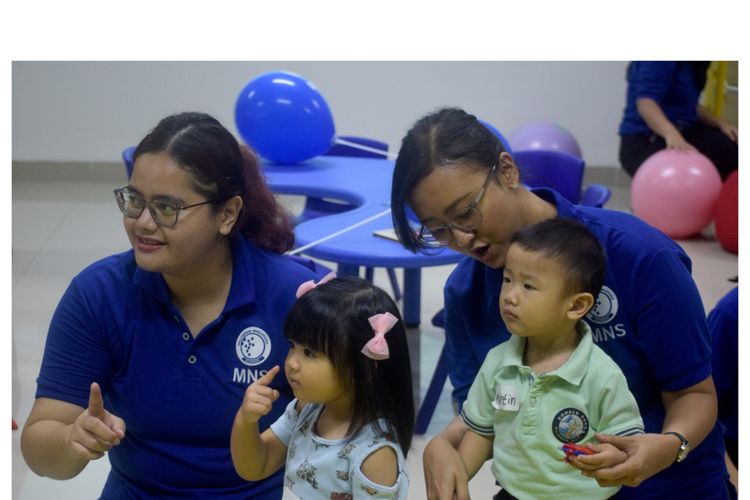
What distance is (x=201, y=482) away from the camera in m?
1.86

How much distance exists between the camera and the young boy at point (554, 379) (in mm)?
1591

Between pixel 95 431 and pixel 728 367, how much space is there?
1447 millimetres

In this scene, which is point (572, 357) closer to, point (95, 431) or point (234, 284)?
point (234, 284)

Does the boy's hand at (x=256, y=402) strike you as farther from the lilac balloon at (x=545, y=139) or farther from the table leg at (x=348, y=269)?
the lilac balloon at (x=545, y=139)

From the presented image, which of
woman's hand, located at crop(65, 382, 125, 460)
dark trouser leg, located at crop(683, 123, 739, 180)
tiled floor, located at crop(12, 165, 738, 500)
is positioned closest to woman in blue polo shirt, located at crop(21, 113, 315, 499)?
woman's hand, located at crop(65, 382, 125, 460)

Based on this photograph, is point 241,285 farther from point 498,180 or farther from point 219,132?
point 498,180

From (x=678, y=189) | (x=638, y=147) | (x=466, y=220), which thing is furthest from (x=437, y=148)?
(x=638, y=147)

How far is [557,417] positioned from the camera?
1.59 meters

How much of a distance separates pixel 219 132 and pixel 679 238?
4.33 meters

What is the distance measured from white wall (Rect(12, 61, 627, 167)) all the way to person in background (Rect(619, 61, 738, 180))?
1.08 metres

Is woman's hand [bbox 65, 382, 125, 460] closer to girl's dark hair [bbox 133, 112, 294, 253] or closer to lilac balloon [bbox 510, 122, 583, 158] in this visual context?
girl's dark hair [bbox 133, 112, 294, 253]

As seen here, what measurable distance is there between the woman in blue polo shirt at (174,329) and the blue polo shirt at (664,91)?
381cm

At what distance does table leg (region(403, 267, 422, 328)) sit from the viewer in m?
4.32

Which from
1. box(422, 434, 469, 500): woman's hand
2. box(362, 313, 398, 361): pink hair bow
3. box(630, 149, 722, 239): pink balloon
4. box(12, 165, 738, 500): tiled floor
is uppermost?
box(362, 313, 398, 361): pink hair bow
